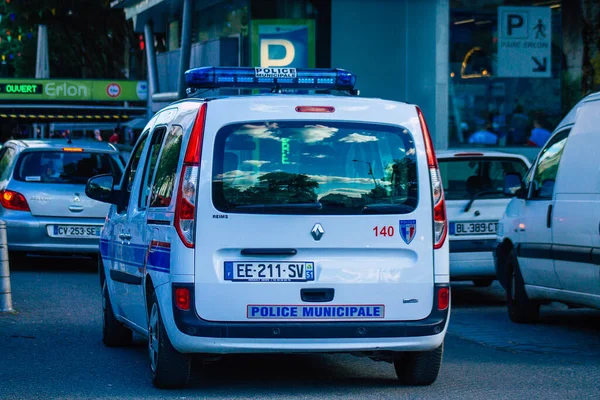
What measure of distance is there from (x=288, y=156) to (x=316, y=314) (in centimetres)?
93

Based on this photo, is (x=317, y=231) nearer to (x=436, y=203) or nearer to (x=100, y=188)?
(x=436, y=203)

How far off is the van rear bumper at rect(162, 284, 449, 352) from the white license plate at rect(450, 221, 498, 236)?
217 inches

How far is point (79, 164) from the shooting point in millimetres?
16688

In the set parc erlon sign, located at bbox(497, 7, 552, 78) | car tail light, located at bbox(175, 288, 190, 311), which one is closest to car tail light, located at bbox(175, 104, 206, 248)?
car tail light, located at bbox(175, 288, 190, 311)

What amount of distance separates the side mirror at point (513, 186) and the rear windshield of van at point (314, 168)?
4.06 meters

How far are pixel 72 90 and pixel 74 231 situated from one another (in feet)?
117

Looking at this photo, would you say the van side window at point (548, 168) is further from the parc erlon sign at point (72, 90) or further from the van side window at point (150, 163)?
the parc erlon sign at point (72, 90)

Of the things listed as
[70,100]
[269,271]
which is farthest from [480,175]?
[70,100]

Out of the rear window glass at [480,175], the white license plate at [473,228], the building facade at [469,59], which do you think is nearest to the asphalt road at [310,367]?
the white license plate at [473,228]

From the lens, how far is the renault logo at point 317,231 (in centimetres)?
737

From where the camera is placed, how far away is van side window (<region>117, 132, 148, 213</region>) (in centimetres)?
913

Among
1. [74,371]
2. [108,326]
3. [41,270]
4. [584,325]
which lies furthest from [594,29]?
[74,371]

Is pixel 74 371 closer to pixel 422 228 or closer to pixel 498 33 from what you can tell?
pixel 422 228

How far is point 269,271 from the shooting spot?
289 inches
